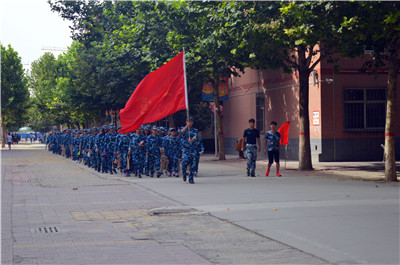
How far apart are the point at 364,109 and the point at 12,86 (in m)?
52.1

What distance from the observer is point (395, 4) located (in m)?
14.6

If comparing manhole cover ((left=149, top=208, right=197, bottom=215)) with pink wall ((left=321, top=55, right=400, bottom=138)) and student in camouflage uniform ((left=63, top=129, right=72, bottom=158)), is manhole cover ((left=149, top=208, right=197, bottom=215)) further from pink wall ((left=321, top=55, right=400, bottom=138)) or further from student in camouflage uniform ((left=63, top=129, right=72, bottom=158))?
student in camouflage uniform ((left=63, top=129, right=72, bottom=158))

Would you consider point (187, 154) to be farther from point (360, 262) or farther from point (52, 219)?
point (360, 262)

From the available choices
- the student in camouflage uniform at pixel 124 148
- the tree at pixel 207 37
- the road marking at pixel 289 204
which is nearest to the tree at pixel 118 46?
the tree at pixel 207 37

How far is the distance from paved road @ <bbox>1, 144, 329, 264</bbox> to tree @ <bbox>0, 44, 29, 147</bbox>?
185ft

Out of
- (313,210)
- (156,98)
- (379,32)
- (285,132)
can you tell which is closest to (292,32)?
(379,32)

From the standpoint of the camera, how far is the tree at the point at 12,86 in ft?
222

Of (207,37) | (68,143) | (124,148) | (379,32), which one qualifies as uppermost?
(207,37)

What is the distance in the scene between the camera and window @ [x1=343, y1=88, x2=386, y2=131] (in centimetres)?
2612

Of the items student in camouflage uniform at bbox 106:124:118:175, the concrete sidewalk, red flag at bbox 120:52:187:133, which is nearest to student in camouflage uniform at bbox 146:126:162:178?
student in camouflage uniform at bbox 106:124:118:175

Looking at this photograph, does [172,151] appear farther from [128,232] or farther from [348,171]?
[128,232]

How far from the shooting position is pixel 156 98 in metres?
14.7

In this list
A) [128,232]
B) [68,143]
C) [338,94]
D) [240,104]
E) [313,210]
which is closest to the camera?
[128,232]

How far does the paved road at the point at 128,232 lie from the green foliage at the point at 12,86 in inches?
2223
